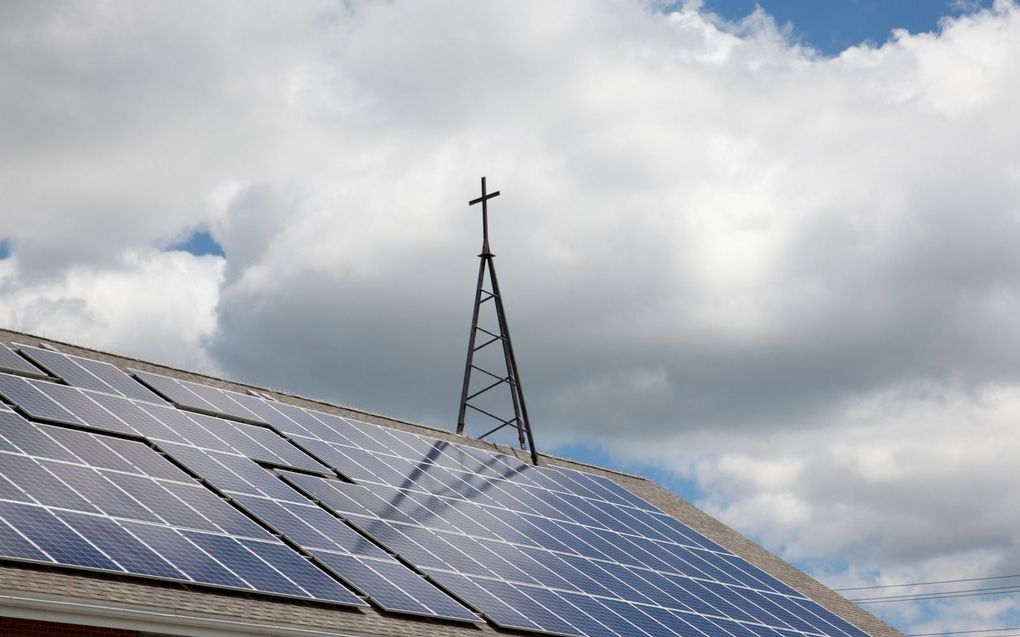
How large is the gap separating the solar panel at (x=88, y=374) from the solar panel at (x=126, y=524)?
316cm

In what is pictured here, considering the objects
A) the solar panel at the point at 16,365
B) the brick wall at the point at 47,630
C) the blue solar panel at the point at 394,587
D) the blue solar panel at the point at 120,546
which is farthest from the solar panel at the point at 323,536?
the brick wall at the point at 47,630

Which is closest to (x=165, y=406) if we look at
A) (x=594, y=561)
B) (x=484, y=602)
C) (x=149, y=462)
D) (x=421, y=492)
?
(x=149, y=462)

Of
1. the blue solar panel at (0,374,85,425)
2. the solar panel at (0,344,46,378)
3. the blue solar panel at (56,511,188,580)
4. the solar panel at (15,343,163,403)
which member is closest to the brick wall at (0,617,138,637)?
the blue solar panel at (56,511,188,580)

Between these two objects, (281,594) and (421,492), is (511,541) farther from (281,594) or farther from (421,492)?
(281,594)

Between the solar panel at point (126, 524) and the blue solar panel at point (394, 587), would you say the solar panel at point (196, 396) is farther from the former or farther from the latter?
the blue solar panel at point (394, 587)

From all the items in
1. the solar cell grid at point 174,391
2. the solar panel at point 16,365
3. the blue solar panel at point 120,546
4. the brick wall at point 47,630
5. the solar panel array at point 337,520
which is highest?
the solar cell grid at point 174,391

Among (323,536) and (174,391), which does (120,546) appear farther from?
(174,391)

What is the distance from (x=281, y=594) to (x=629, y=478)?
76.4 feet

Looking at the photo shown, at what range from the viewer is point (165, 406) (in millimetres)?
27359

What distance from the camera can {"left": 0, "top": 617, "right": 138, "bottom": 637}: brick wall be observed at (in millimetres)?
17141

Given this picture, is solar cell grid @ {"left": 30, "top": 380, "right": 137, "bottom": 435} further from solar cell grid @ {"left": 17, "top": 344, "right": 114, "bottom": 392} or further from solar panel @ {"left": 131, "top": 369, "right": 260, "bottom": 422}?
solar panel @ {"left": 131, "top": 369, "right": 260, "bottom": 422}

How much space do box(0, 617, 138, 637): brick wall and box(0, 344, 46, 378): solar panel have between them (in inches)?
340

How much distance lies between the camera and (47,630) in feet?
57.4

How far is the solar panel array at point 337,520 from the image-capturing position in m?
20.6
